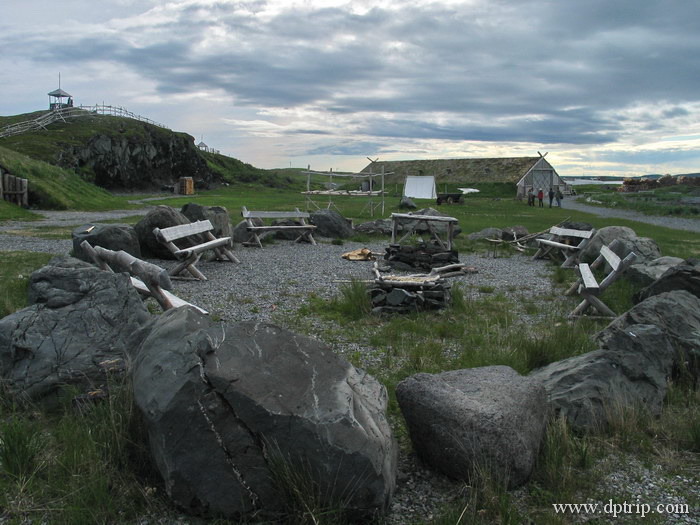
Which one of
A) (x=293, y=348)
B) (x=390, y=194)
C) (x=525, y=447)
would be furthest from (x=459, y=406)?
(x=390, y=194)

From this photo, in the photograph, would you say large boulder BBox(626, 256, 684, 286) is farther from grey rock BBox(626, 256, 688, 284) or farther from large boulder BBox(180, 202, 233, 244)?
large boulder BBox(180, 202, 233, 244)

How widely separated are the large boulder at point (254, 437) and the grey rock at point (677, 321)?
3.94 metres

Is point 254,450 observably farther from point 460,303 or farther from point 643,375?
point 460,303

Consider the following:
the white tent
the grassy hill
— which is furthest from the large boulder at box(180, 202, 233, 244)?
the white tent

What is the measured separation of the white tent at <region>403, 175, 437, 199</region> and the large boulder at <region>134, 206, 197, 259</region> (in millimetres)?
38207

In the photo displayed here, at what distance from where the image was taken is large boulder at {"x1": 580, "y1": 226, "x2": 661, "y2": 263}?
12.4 meters

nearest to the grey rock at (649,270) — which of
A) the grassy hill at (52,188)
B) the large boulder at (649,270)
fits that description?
the large boulder at (649,270)

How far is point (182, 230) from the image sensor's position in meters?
12.7

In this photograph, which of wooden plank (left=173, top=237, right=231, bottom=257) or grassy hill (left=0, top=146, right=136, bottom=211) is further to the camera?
grassy hill (left=0, top=146, right=136, bottom=211)

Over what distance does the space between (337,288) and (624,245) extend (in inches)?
253

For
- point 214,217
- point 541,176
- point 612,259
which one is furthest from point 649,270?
point 541,176

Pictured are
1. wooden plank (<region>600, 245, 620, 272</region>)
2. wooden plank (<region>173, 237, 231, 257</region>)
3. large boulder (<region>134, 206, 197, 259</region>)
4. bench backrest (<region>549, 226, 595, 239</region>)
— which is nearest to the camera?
wooden plank (<region>600, 245, 620, 272</region>)

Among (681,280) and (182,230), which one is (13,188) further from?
(681,280)

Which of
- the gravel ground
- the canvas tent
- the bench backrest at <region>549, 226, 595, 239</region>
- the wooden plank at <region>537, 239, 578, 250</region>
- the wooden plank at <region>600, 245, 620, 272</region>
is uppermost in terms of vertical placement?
the canvas tent
